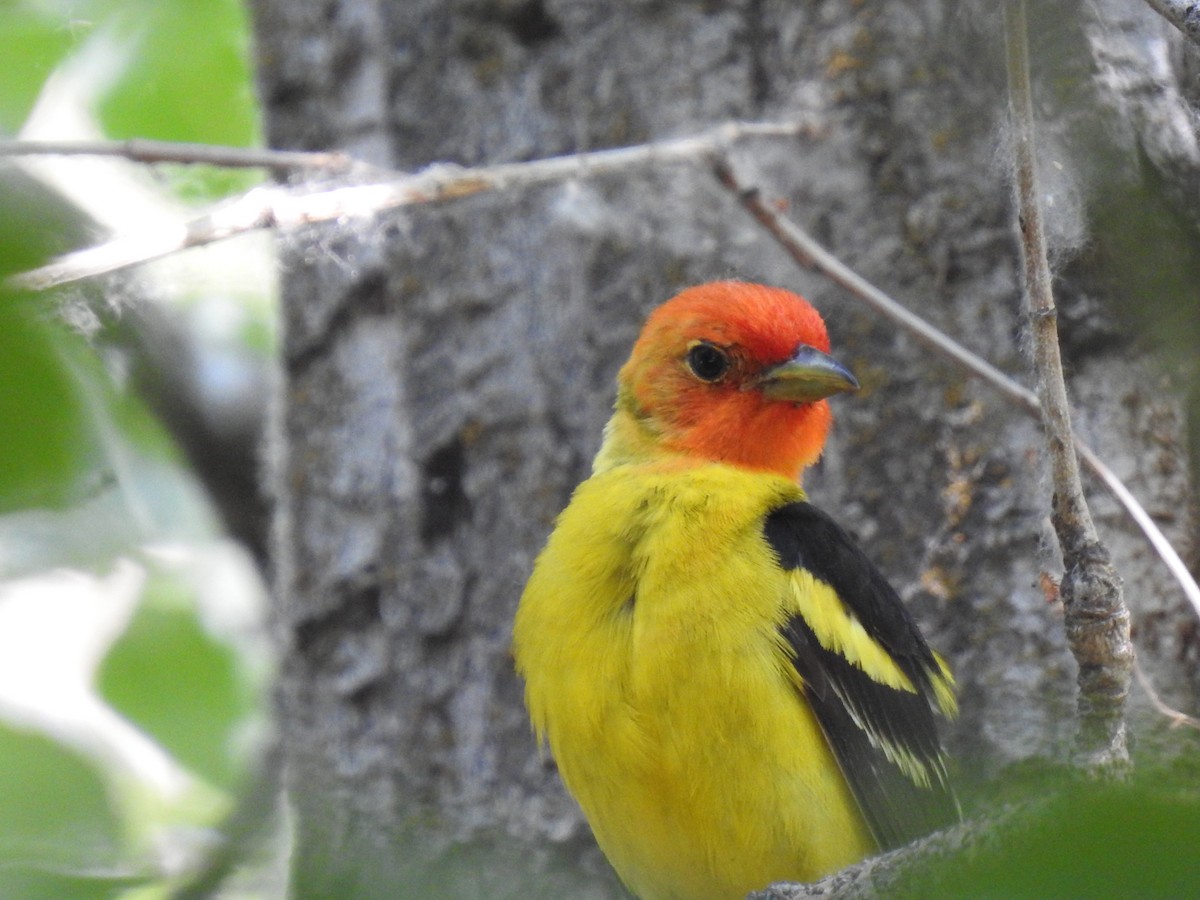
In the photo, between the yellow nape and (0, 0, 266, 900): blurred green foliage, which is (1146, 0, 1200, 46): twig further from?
(0, 0, 266, 900): blurred green foliage

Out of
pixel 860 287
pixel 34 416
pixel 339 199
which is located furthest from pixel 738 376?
pixel 34 416

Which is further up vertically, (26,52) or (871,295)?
(26,52)

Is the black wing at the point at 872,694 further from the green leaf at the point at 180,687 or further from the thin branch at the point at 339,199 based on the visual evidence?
the green leaf at the point at 180,687

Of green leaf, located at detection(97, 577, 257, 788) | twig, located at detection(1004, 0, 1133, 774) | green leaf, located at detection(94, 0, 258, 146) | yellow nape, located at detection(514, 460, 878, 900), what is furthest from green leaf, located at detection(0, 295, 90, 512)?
green leaf, located at detection(94, 0, 258, 146)

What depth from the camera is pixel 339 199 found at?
2.21 meters

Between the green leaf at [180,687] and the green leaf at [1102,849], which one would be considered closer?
the green leaf at [1102,849]

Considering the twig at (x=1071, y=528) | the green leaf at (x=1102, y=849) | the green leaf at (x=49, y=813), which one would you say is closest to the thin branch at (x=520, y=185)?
the twig at (x=1071, y=528)

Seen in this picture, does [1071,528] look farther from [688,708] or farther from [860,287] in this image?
[860,287]

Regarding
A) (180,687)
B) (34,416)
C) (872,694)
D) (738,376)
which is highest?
(34,416)

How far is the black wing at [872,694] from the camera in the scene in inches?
97.9

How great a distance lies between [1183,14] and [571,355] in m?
2.00

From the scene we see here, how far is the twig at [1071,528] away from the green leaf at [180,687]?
2819 millimetres

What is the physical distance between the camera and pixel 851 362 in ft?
10.4

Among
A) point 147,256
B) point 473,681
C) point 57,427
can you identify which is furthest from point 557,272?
point 57,427
